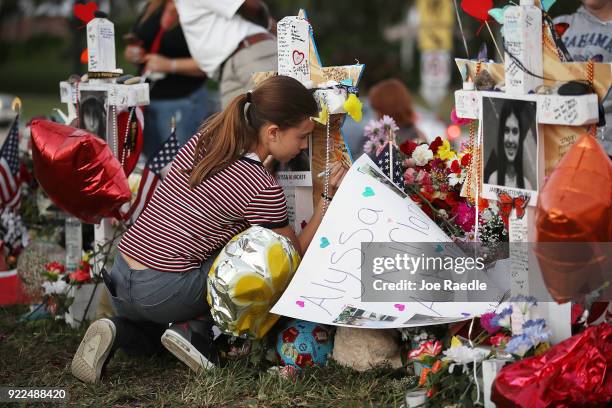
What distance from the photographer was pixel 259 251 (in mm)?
3369

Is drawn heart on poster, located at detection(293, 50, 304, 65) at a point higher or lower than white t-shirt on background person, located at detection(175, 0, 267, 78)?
lower

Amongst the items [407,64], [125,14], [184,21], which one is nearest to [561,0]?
[184,21]

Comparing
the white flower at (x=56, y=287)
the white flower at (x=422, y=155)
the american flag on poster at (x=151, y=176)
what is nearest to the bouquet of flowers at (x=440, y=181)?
the white flower at (x=422, y=155)

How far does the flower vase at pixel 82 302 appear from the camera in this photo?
438 centimetres

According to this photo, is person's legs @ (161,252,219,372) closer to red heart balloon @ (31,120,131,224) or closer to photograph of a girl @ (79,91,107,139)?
red heart balloon @ (31,120,131,224)

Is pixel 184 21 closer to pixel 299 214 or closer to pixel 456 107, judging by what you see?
pixel 299 214

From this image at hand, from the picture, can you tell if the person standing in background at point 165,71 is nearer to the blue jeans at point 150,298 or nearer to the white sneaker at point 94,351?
the blue jeans at point 150,298

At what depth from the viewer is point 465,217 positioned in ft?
12.4

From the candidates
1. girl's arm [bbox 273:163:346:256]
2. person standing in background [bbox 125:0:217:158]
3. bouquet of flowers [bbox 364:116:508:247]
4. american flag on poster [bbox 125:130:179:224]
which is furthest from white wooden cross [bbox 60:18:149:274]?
person standing in background [bbox 125:0:217:158]

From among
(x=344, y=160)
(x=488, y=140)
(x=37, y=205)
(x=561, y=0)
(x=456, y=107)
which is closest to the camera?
(x=488, y=140)

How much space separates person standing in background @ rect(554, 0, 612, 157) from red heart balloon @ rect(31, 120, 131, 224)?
7.19 ft

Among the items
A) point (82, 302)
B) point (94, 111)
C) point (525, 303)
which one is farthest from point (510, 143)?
point (82, 302)

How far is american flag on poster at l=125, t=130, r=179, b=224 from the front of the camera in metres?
4.48

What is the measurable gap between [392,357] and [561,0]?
11.7 metres
